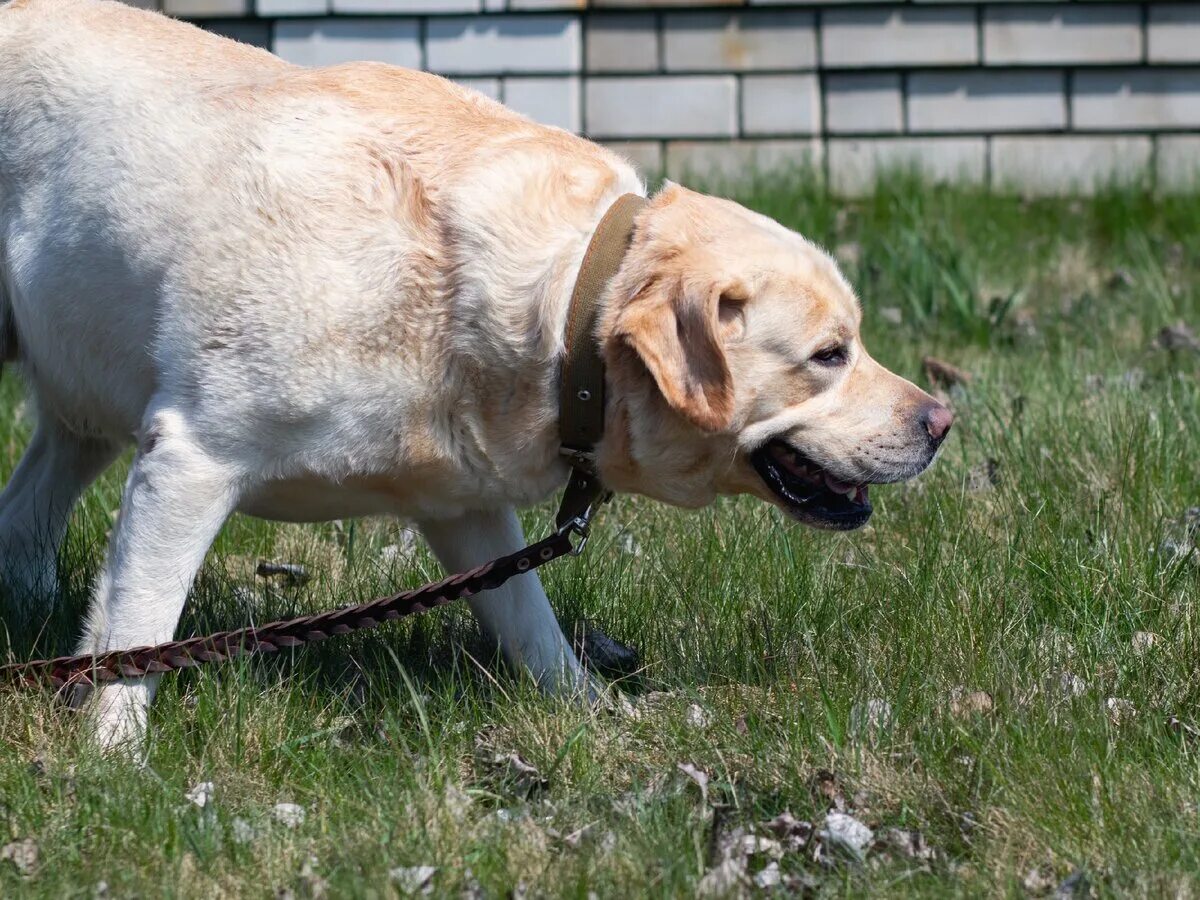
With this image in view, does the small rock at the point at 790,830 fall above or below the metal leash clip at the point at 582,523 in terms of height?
below

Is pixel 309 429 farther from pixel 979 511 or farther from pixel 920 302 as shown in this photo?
pixel 920 302

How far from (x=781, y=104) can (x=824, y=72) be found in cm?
27

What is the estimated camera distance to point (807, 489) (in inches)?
126

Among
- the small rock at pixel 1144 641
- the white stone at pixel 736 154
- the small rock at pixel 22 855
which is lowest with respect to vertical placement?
the small rock at pixel 22 855

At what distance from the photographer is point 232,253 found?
2918mm

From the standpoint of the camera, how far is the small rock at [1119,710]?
2952 millimetres

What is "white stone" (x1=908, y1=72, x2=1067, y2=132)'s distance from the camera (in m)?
7.53

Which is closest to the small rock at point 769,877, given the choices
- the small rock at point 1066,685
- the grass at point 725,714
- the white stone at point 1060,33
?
the grass at point 725,714

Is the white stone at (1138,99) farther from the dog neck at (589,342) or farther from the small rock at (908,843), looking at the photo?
the small rock at (908,843)

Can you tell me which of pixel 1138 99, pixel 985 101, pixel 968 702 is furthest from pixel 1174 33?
pixel 968 702

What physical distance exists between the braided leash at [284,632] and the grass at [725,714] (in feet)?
0.23

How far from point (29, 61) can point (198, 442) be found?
103cm

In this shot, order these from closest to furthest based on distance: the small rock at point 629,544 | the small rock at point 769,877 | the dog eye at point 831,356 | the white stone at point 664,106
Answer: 1. the small rock at point 769,877
2. the dog eye at point 831,356
3. the small rock at point 629,544
4. the white stone at point 664,106

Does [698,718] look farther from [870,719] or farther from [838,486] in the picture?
[838,486]
